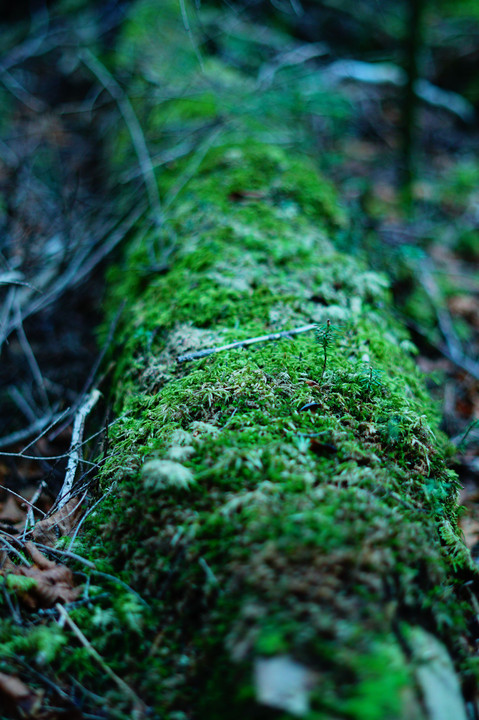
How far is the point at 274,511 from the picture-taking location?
1.57 meters

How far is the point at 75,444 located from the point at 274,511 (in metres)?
1.30

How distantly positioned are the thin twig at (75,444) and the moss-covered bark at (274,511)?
22 cm

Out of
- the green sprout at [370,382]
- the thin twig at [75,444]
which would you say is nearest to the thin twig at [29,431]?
the thin twig at [75,444]

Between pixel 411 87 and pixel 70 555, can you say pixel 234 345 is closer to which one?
pixel 70 555

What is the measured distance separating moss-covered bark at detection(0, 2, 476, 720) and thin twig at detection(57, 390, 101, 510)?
0.73ft

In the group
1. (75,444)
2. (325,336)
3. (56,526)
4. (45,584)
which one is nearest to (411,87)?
(325,336)

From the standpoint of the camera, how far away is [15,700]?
142cm

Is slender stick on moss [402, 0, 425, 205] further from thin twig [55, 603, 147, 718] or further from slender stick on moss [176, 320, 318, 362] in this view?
thin twig [55, 603, 147, 718]

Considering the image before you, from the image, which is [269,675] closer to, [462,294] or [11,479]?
[11,479]

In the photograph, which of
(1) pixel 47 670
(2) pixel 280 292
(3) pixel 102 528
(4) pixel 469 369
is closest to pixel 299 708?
(1) pixel 47 670

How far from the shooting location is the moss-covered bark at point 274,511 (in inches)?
50.8

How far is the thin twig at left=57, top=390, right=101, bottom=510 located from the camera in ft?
7.29

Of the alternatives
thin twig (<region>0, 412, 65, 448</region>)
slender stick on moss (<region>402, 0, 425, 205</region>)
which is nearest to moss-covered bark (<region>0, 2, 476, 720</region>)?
thin twig (<region>0, 412, 65, 448</region>)

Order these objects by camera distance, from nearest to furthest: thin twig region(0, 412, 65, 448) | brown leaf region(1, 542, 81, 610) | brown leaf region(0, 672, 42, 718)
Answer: brown leaf region(0, 672, 42, 718) → brown leaf region(1, 542, 81, 610) → thin twig region(0, 412, 65, 448)
